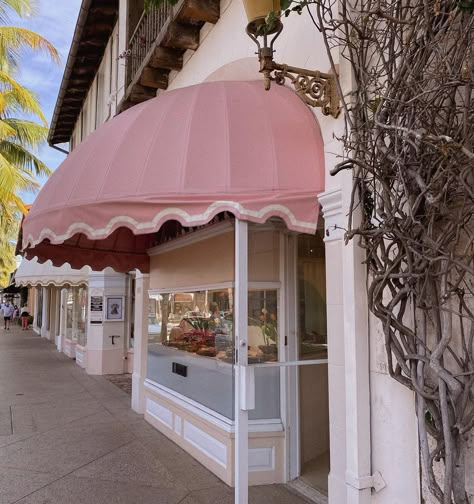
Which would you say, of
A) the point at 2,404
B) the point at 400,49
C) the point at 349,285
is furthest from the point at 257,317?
the point at 2,404

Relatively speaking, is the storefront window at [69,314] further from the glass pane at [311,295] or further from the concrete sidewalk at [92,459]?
the glass pane at [311,295]

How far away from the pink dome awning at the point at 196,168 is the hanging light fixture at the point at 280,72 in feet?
1.15

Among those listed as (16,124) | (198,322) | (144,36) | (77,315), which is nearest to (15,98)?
(16,124)

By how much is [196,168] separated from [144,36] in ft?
17.3

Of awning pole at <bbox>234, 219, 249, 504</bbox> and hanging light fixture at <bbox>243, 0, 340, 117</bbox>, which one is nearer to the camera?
hanging light fixture at <bbox>243, 0, 340, 117</bbox>

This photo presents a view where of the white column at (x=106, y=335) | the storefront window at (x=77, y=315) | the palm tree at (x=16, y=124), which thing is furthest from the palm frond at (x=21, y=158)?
the white column at (x=106, y=335)

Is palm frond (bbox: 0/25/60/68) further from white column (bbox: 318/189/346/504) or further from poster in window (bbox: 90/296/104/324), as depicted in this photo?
white column (bbox: 318/189/346/504)

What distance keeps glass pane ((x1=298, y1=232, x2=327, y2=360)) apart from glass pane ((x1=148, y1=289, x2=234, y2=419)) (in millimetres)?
784

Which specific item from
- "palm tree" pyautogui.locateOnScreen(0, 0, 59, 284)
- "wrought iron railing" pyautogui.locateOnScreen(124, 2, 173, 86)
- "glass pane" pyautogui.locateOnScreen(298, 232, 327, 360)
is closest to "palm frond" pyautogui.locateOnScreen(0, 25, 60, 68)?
"palm tree" pyautogui.locateOnScreen(0, 0, 59, 284)

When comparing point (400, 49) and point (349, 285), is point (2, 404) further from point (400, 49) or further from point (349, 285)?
point (400, 49)

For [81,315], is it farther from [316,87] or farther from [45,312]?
[316,87]

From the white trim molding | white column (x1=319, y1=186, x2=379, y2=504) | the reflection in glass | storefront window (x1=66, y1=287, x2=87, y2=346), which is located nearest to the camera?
white column (x1=319, y1=186, x2=379, y2=504)

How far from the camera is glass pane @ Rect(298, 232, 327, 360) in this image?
509cm

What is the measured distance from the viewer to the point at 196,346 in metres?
6.16
